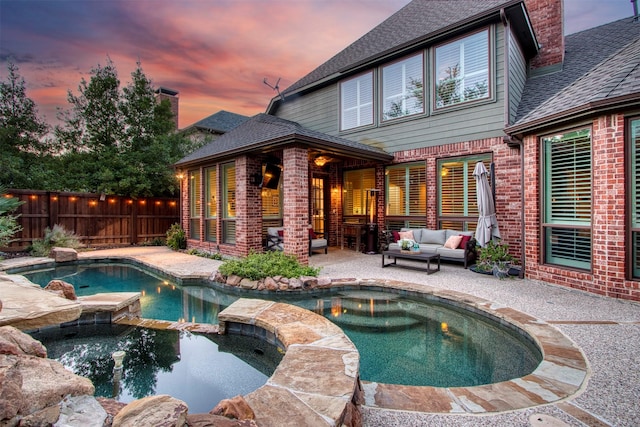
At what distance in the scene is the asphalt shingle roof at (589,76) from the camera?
4.70m

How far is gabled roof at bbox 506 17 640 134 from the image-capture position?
4.54 metres

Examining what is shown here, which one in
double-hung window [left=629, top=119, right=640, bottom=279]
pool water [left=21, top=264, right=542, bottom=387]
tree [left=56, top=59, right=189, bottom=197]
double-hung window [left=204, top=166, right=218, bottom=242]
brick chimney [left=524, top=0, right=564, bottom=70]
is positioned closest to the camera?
pool water [left=21, top=264, right=542, bottom=387]

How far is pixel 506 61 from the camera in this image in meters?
6.84

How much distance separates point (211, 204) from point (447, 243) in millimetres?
6875

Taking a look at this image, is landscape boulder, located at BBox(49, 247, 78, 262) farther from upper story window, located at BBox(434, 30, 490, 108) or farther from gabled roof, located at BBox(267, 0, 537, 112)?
upper story window, located at BBox(434, 30, 490, 108)

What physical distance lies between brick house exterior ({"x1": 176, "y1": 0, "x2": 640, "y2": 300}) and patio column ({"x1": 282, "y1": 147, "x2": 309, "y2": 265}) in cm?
3

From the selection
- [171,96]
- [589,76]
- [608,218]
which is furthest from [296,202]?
[171,96]

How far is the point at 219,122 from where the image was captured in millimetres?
20688

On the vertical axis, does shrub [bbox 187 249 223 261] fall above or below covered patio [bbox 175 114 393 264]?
below

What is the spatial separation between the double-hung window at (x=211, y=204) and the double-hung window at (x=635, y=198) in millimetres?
9042

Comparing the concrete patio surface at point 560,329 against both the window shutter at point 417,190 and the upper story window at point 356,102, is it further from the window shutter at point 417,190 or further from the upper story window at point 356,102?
the upper story window at point 356,102

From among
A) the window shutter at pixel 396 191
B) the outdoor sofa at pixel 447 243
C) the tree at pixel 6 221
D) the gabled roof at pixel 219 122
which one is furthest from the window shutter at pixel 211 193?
the gabled roof at pixel 219 122

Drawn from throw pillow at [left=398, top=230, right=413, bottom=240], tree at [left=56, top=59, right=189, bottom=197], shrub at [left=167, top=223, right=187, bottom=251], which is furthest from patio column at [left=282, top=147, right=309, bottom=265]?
tree at [left=56, top=59, right=189, bottom=197]

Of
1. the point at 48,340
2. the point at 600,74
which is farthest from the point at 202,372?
the point at 600,74
